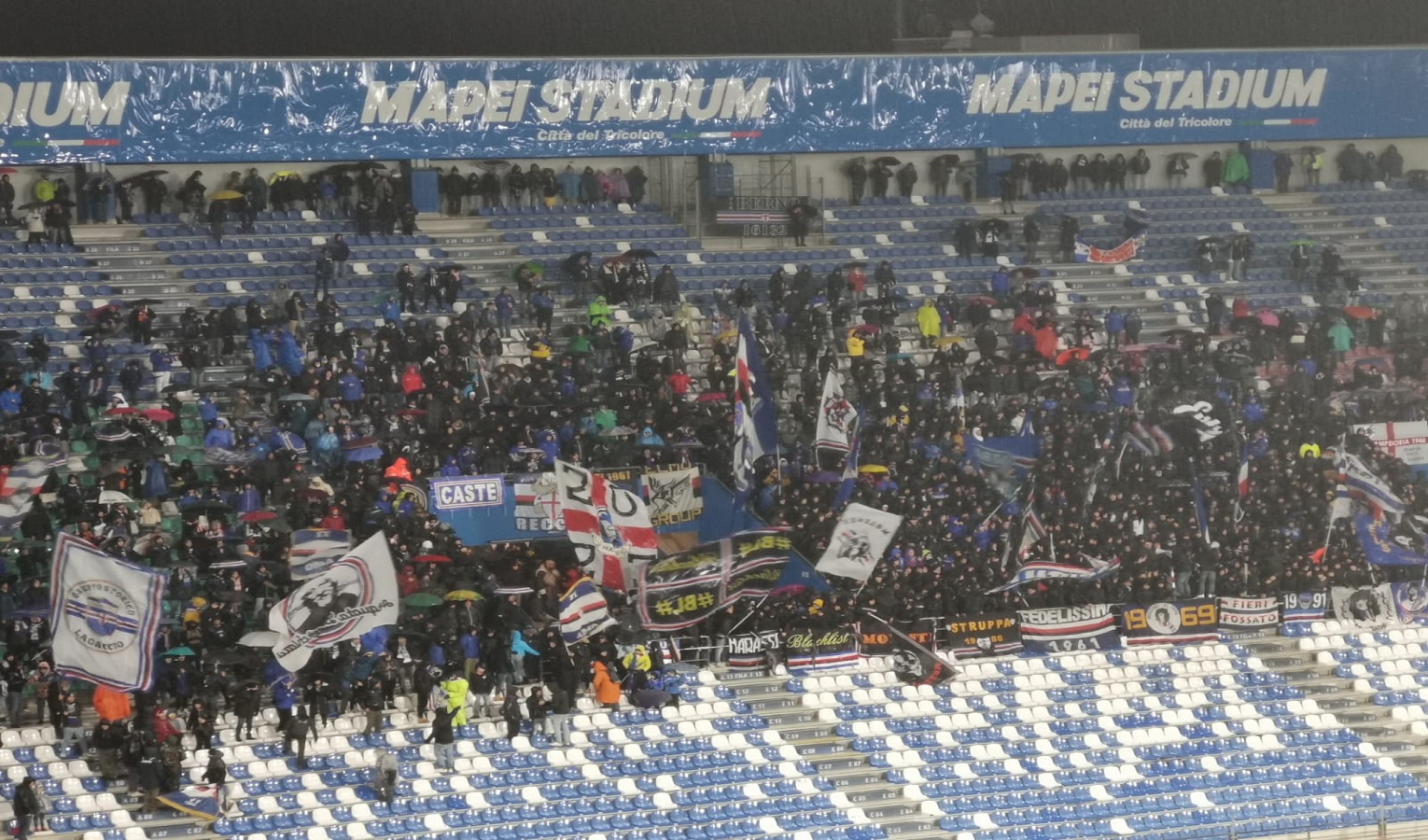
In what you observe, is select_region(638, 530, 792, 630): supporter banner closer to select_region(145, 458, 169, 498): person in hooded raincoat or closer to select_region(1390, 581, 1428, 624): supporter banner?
select_region(145, 458, 169, 498): person in hooded raincoat

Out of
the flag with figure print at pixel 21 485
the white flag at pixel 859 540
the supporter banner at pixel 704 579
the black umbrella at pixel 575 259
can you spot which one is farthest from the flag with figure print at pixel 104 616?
the black umbrella at pixel 575 259

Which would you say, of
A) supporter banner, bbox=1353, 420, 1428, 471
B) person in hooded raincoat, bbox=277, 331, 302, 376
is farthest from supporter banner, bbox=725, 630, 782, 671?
supporter banner, bbox=1353, 420, 1428, 471

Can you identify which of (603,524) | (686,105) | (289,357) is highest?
(686,105)

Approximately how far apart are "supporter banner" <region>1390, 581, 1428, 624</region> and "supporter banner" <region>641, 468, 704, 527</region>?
11.4 meters

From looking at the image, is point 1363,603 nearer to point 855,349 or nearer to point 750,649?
point 855,349

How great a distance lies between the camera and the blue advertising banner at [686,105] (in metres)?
38.3

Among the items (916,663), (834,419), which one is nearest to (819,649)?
(916,663)

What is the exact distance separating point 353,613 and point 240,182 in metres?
13.6

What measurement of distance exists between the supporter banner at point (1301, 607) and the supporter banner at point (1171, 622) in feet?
4.23

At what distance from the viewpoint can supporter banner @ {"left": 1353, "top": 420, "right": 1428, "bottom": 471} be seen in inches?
1587

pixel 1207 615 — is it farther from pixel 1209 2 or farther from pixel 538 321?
pixel 1209 2

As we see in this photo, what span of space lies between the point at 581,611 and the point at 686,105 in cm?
1257

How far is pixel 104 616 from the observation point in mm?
27172

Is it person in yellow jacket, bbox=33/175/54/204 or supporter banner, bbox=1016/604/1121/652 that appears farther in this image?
person in yellow jacket, bbox=33/175/54/204
